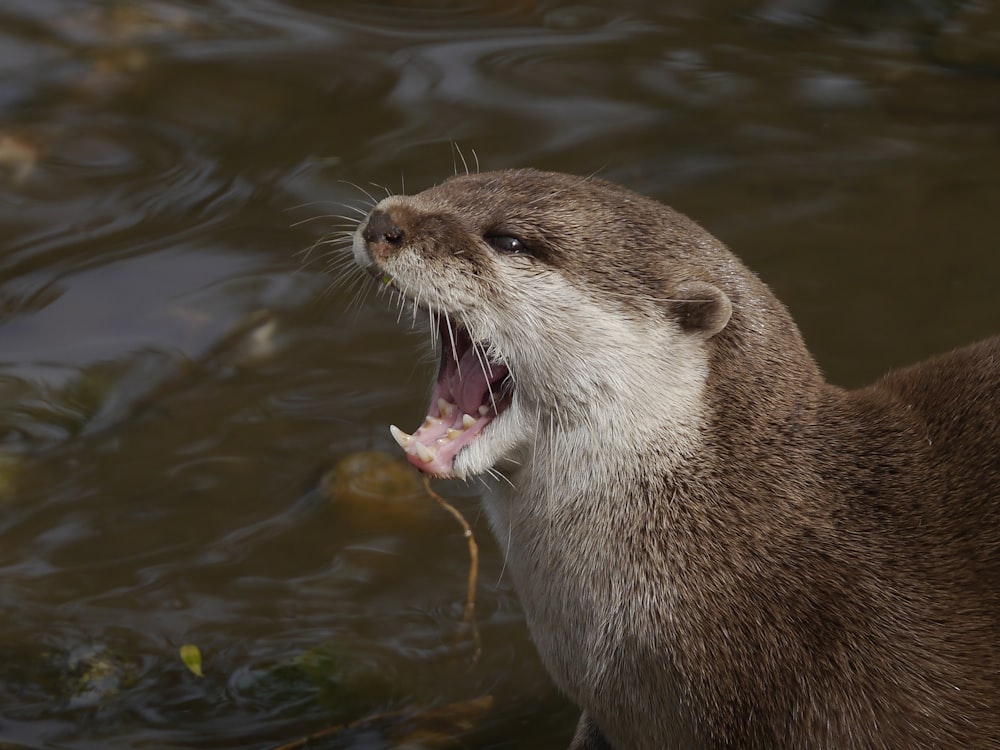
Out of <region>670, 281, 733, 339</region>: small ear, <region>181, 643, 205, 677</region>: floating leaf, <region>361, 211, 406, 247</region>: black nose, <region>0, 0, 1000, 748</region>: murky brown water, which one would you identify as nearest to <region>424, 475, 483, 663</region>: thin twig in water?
<region>0, 0, 1000, 748</region>: murky brown water

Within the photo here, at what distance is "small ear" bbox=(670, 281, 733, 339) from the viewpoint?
2892 mm

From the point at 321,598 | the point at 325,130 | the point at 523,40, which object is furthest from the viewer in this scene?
the point at 523,40

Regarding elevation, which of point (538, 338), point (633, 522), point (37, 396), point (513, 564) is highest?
point (538, 338)

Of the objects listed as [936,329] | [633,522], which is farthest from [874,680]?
[936,329]

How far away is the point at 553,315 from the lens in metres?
2.94

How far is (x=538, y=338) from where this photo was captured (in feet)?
9.57

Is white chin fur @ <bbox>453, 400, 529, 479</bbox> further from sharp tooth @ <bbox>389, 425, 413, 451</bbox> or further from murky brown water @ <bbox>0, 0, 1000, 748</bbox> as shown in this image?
murky brown water @ <bbox>0, 0, 1000, 748</bbox>

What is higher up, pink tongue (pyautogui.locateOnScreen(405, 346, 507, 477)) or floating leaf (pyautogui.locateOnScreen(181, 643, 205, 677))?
pink tongue (pyautogui.locateOnScreen(405, 346, 507, 477))

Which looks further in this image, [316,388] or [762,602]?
[316,388]

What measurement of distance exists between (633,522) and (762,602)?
0.29 metres

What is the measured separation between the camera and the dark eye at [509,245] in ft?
9.93

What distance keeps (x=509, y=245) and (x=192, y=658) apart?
53.6 inches

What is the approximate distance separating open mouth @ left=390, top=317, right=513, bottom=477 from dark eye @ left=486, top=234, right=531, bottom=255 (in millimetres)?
179

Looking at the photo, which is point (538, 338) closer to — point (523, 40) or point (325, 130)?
point (325, 130)
